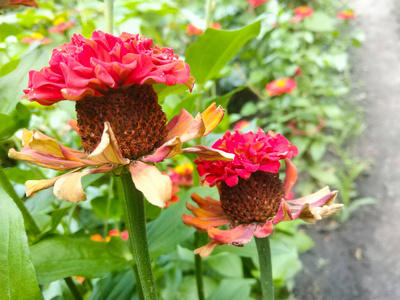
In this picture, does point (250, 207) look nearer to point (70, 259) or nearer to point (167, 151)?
point (167, 151)

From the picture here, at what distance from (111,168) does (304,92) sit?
2132 mm

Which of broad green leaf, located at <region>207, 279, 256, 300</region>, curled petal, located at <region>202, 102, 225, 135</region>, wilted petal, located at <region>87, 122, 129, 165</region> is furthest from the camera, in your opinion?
broad green leaf, located at <region>207, 279, 256, 300</region>

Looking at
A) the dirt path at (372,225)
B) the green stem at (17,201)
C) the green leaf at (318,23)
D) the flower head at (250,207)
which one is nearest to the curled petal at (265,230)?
the flower head at (250,207)

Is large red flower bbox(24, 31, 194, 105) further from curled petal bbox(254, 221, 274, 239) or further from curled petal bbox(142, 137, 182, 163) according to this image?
curled petal bbox(254, 221, 274, 239)

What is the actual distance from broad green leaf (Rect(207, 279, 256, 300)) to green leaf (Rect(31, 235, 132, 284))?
0.31 metres

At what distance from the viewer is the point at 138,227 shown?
446mm

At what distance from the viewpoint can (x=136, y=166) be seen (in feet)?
1.32

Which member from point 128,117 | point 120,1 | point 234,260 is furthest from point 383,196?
point 128,117

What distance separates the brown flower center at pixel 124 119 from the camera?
41 cm

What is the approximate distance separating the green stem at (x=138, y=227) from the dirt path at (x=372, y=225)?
1.43 metres

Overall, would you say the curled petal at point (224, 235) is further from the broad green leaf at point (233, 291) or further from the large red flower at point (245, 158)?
the broad green leaf at point (233, 291)

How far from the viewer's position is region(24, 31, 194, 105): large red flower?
1.21 ft

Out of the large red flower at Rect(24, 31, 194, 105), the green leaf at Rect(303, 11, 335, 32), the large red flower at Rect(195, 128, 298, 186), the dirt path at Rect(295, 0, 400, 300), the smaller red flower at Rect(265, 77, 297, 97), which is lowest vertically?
the dirt path at Rect(295, 0, 400, 300)

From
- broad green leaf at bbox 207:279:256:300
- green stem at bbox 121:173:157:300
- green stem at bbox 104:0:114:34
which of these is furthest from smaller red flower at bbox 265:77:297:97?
green stem at bbox 121:173:157:300
